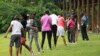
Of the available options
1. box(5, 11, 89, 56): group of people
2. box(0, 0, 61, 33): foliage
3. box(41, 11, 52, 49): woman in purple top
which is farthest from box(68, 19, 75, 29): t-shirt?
box(0, 0, 61, 33): foliage

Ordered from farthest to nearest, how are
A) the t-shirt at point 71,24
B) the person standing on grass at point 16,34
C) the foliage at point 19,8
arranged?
the foliage at point 19,8, the t-shirt at point 71,24, the person standing on grass at point 16,34

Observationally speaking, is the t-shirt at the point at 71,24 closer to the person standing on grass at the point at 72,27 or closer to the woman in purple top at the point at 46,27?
the person standing on grass at the point at 72,27

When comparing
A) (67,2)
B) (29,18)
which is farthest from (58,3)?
(29,18)

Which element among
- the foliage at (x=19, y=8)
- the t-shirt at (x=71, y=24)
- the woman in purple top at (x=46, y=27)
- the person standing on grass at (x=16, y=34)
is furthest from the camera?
the foliage at (x=19, y=8)

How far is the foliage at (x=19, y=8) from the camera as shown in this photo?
158 feet

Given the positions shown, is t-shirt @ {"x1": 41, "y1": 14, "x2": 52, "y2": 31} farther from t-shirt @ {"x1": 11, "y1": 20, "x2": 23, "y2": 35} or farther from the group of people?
t-shirt @ {"x1": 11, "y1": 20, "x2": 23, "y2": 35}

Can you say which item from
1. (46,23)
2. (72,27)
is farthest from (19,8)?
(46,23)

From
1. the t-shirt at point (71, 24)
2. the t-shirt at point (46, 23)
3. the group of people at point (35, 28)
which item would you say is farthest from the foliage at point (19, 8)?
the t-shirt at point (46, 23)

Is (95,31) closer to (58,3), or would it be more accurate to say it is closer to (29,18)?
(58,3)

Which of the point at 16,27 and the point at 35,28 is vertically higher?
the point at 16,27

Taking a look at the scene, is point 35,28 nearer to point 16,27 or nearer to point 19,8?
point 16,27

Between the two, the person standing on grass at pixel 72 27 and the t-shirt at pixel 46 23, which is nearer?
the t-shirt at pixel 46 23

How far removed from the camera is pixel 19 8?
49.5 metres

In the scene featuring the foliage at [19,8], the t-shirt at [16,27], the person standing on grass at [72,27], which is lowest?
the foliage at [19,8]
